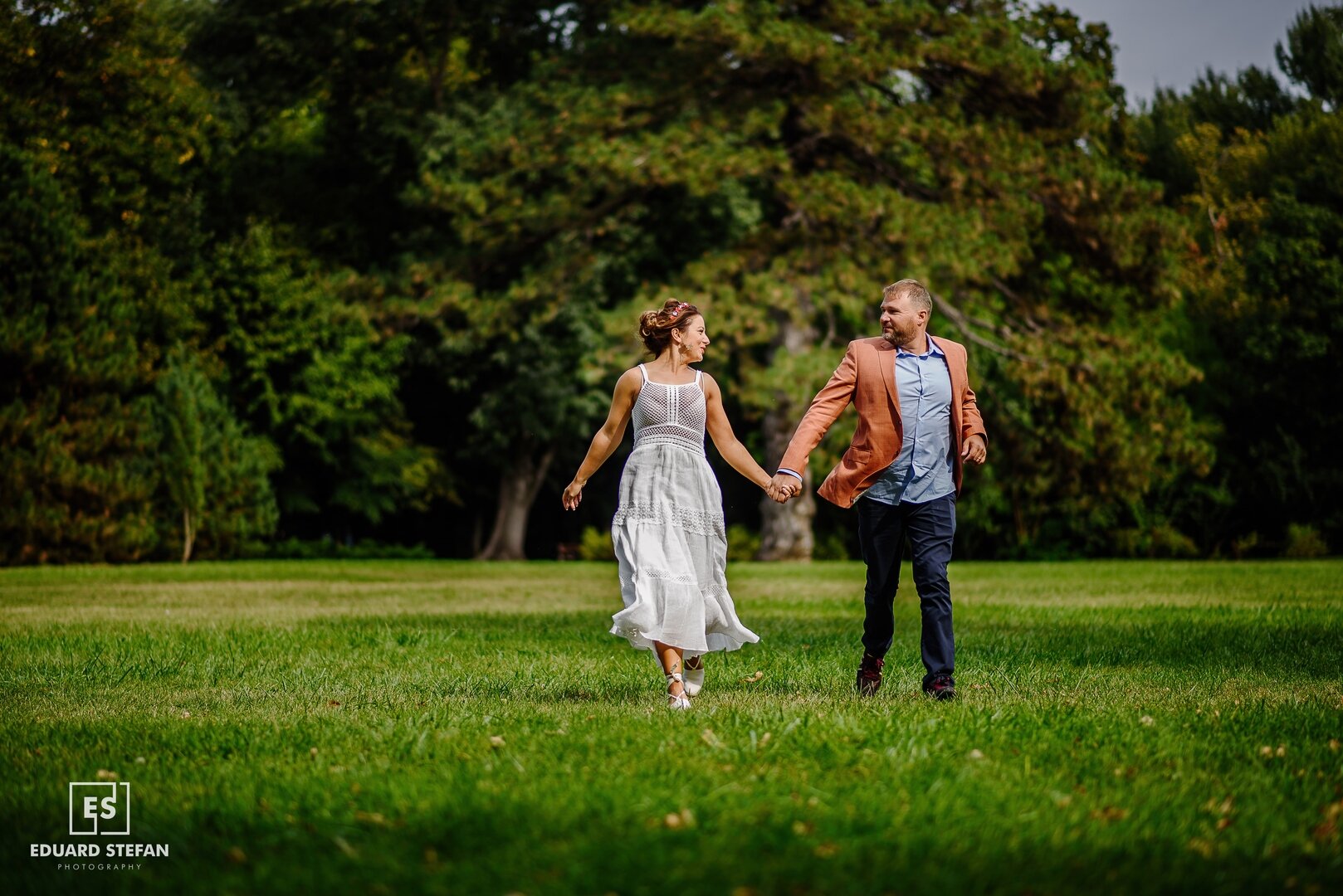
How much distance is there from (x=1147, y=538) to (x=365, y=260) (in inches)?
793

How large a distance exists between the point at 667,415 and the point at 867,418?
102 centimetres

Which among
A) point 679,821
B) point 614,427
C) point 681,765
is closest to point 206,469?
point 614,427

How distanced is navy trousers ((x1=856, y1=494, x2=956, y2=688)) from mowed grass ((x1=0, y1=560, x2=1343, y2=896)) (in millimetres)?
286

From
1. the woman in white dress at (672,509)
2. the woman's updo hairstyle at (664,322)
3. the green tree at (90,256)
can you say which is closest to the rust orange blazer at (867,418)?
the woman in white dress at (672,509)

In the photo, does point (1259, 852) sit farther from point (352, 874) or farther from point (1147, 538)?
point (1147, 538)

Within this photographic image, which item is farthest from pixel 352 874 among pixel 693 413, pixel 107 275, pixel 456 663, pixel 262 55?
pixel 262 55

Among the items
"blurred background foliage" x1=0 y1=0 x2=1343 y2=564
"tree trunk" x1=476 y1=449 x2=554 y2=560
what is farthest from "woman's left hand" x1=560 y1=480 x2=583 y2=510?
"tree trunk" x1=476 y1=449 x2=554 y2=560

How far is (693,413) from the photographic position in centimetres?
710

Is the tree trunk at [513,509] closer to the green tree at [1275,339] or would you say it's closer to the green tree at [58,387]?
the green tree at [58,387]

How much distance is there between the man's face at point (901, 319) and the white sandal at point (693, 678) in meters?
1.95

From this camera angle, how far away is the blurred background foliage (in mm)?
24797

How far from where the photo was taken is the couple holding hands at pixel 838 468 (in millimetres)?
6996

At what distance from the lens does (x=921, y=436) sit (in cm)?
710

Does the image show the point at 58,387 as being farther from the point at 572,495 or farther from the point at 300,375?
the point at 572,495
